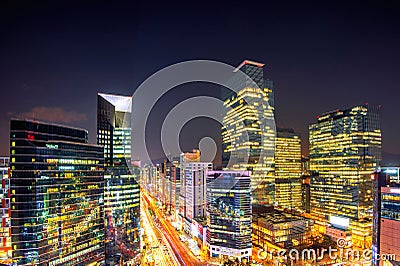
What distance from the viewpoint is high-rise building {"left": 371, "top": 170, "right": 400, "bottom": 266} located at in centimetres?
1151

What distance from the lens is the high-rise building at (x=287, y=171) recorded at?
2891 cm

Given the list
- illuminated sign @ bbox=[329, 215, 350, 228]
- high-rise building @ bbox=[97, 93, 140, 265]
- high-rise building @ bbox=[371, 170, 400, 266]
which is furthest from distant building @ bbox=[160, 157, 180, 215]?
high-rise building @ bbox=[371, 170, 400, 266]

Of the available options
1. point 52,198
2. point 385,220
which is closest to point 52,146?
point 52,198

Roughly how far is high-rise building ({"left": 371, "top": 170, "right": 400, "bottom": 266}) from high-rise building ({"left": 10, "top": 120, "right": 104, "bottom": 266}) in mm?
12805

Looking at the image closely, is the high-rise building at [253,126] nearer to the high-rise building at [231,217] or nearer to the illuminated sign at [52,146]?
the high-rise building at [231,217]

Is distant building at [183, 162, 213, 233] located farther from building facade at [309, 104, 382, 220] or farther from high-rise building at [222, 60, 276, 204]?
building facade at [309, 104, 382, 220]

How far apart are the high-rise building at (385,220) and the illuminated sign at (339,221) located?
816cm

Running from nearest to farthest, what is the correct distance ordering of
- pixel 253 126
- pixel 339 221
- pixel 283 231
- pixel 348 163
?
1. pixel 283 231
2. pixel 339 221
3. pixel 348 163
4. pixel 253 126

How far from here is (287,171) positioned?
1163 inches

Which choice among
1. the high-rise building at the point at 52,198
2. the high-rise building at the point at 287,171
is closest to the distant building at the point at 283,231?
the high-rise building at the point at 52,198

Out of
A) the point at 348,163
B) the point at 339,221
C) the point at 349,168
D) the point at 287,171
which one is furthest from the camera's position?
the point at 287,171

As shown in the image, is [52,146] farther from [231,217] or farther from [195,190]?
[195,190]

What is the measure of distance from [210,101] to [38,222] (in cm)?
809

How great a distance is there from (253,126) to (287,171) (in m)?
7.74
